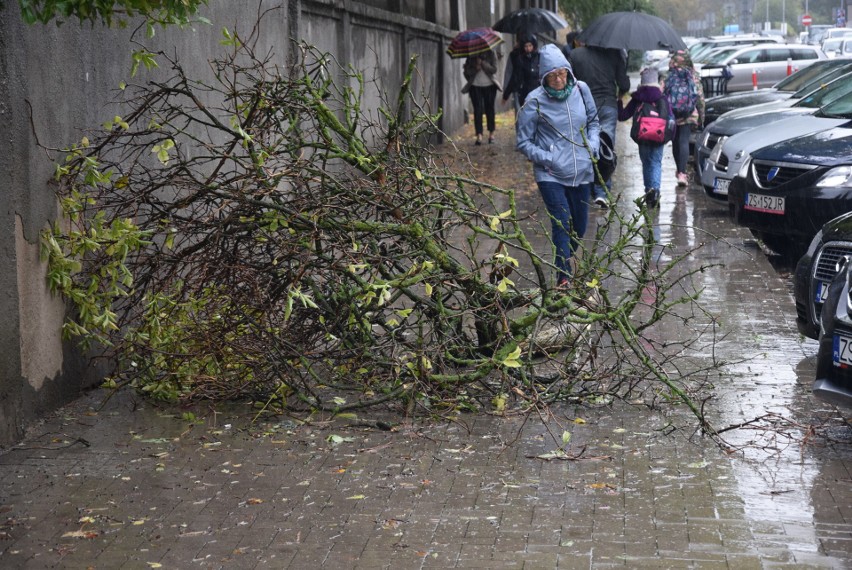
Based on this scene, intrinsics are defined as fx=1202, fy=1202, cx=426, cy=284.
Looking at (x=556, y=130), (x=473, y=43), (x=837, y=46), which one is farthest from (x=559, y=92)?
(x=837, y=46)

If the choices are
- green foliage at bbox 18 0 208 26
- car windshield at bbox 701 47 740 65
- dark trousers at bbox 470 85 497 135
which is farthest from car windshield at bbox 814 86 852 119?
car windshield at bbox 701 47 740 65

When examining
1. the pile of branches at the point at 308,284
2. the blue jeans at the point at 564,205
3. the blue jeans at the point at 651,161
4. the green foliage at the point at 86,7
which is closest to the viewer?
the green foliage at the point at 86,7

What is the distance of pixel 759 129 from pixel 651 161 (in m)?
1.39

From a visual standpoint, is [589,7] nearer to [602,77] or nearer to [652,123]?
[602,77]

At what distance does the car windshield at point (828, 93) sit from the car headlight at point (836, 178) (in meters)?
2.84

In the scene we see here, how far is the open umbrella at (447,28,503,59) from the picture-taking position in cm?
2200

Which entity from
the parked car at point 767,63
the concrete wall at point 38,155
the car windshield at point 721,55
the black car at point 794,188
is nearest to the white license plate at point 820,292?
the black car at point 794,188

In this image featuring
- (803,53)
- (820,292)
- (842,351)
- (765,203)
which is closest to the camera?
(842,351)

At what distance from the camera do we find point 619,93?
14086 millimetres

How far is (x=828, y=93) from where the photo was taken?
14.0m

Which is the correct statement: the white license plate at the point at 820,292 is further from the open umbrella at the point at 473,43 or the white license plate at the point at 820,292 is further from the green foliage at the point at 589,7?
the green foliage at the point at 589,7

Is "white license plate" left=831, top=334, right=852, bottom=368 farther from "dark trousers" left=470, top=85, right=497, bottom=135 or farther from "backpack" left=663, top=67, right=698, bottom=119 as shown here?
"dark trousers" left=470, top=85, right=497, bottom=135

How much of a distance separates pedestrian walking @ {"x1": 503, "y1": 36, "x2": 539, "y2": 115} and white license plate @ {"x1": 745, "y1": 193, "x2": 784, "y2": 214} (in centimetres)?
956

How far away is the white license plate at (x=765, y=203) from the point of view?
35.4ft
